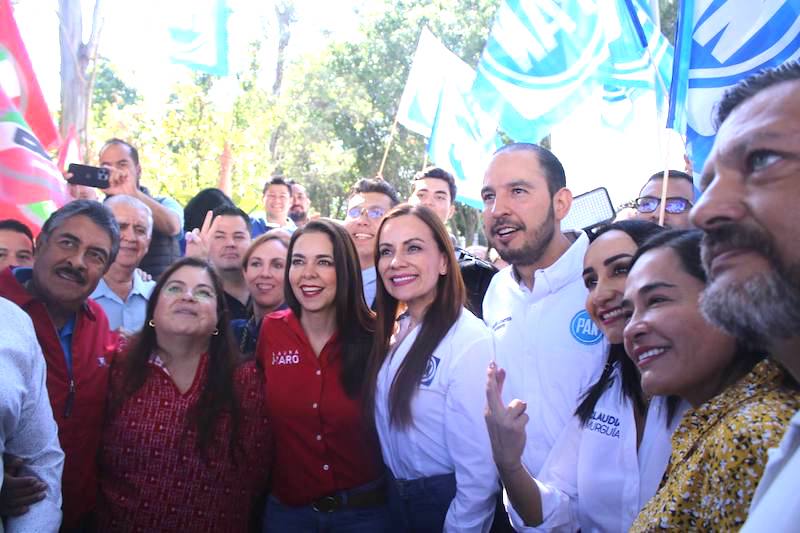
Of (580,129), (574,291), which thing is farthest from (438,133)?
(574,291)

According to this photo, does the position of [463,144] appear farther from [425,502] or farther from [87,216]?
[425,502]

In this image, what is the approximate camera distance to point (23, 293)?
305 cm

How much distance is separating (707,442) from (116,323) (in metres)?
3.54

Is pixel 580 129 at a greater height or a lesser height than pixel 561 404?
greater

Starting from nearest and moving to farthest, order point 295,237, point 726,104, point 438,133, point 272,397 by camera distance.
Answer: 1. point 726,104
2. point 272,397
3. point 295,237
4. point 438,133

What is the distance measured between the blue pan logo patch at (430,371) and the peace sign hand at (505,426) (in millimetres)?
597

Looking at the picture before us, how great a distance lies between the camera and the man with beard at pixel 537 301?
2.76 metres

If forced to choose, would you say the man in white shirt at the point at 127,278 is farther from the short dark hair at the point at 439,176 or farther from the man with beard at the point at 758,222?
the man with beard at the point at 758,222

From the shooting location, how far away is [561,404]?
2.74m

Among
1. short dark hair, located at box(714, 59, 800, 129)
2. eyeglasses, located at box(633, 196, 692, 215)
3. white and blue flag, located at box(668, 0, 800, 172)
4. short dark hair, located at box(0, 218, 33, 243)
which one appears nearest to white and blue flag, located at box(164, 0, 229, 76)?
short dark hair, located at box(0, 218, 33, 243)

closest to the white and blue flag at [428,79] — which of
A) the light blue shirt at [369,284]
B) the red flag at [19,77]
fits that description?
the light blue shirt at [369,284]

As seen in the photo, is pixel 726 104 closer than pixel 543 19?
Yes

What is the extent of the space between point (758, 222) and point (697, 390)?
806 millimetres

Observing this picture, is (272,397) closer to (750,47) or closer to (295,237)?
(295,237)
